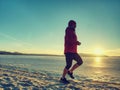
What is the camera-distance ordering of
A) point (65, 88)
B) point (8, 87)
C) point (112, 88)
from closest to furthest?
point (8, 87), point (65, 88), point (112, 88)

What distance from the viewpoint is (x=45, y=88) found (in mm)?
9031

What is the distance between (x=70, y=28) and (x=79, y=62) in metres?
1.64

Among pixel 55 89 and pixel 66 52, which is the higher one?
pixel 66 52

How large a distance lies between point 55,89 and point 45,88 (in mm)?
415

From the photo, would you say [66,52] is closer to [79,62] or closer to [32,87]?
[79,62]

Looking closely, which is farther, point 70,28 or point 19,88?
point 70,28

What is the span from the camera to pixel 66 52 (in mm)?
10320

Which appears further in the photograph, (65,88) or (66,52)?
(66,52)

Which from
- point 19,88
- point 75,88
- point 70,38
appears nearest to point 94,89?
point 75,88

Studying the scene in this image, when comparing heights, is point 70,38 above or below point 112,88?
above

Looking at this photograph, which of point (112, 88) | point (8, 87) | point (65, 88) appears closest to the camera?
point (8, 87)

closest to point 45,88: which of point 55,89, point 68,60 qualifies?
point 55,89

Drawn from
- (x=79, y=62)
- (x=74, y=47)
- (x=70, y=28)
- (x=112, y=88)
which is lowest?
(x=112, y=88)

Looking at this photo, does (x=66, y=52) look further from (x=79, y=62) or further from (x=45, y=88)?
(x=45, y=88)
